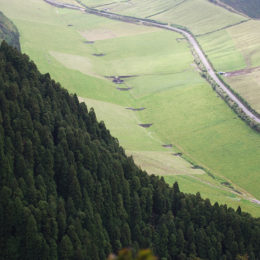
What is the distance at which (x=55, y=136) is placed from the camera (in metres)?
78.0

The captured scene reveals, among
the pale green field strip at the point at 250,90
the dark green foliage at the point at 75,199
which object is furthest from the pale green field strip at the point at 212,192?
the pale green field strip at the point at 250,90

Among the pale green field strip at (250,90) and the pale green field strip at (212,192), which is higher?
the pale green field strip at (250,90)

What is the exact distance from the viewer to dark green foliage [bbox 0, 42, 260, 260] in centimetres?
6178

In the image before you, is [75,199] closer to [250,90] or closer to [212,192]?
[212,192]

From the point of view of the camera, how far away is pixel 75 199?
70.6m

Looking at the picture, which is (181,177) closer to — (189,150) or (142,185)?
(189,150)

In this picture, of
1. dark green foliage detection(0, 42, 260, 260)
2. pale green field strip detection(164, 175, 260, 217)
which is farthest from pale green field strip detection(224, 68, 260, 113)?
dark green foliage detection(0, 42, 260, 260)

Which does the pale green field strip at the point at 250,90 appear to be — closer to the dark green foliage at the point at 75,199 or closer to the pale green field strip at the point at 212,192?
the pale green field strip at the point at 212,192

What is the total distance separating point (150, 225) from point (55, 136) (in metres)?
19.7

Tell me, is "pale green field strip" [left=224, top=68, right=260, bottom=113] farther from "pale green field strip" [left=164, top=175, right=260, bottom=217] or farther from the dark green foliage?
the dark green foliage

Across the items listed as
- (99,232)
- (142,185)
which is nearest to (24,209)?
(99,232)

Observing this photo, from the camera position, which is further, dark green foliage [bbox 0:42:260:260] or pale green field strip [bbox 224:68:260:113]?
pale green field strip [bbox 224:68:260:113]

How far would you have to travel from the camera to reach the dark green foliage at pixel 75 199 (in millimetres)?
61781

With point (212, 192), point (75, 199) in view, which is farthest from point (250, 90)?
point (75, 199)
